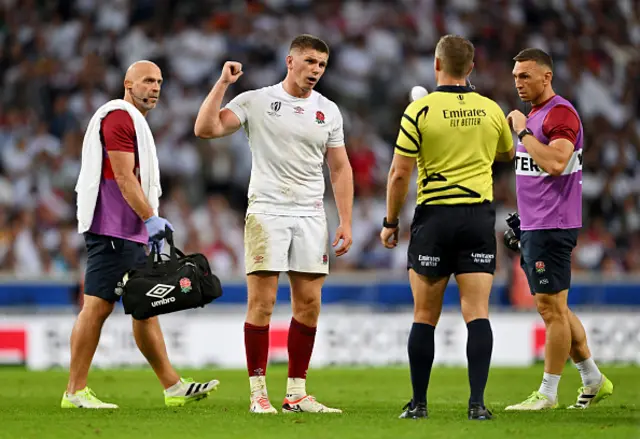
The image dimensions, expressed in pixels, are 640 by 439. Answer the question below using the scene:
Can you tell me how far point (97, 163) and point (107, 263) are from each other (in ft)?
2.50

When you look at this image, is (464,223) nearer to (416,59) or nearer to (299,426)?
(299,426)

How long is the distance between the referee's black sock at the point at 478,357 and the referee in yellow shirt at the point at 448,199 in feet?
0.05

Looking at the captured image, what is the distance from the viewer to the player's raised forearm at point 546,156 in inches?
349

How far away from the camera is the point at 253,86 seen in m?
20.4

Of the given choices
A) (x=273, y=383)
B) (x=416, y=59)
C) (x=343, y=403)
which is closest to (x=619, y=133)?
(x=416, y=59)

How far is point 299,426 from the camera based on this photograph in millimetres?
7871

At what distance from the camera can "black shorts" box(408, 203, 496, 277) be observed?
8180 millimetres

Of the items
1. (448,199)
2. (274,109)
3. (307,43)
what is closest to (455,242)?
(448,199)

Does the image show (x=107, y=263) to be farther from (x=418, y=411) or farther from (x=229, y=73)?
(x=418, y=411)

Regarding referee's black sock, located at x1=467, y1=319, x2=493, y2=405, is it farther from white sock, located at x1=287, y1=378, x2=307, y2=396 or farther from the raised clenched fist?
the raised clenched fist

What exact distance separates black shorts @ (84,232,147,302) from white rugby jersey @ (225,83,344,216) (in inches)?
44.8

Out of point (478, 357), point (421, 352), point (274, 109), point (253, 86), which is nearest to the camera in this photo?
point (478, 357)

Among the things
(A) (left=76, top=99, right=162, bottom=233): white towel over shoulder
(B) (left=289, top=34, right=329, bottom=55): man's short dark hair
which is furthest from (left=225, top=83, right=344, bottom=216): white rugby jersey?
(A) (left=76, top=99, right=162, bottom=233): white towel over shoulder

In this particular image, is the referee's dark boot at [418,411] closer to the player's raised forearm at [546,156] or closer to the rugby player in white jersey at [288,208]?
the rugby player in white jersey at [288,208]
